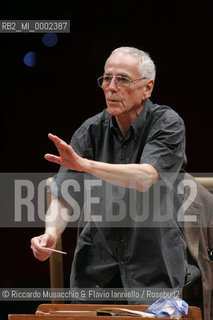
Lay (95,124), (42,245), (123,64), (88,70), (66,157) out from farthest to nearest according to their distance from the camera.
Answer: (88,70) → (95,124) → (123,64) → (42,245) → (66,157)

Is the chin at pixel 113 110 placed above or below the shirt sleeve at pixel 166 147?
above

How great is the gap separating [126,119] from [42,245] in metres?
0.50

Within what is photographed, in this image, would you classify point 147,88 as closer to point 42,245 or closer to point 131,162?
point 131,162

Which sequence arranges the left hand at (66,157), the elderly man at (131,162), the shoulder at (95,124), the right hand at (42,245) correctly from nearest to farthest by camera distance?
1. the left hand at (66,157)
2. the right hand at (42,245)
3. the elderly man at (131,162)
4. the shoulder at (95,124)

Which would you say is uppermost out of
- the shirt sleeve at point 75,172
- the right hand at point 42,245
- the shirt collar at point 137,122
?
the shirt collar at point 137,122

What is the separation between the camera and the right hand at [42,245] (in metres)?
1.57

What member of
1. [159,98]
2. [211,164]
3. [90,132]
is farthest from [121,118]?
[211,164]

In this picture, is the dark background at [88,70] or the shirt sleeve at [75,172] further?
the dark background at [88,70]

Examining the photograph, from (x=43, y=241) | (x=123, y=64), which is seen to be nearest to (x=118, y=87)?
(x=123, y=64)

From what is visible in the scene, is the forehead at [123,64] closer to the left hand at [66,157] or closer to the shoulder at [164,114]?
the shoulder at [164,114]

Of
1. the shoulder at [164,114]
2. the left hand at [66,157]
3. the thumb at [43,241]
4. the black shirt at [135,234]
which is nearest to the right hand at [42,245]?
the thumb at [43,241]

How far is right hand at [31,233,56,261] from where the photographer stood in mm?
1569

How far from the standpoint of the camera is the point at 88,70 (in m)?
2.12

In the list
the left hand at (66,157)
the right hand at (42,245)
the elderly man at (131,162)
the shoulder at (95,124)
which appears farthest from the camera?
the shoulder at (95,124)
